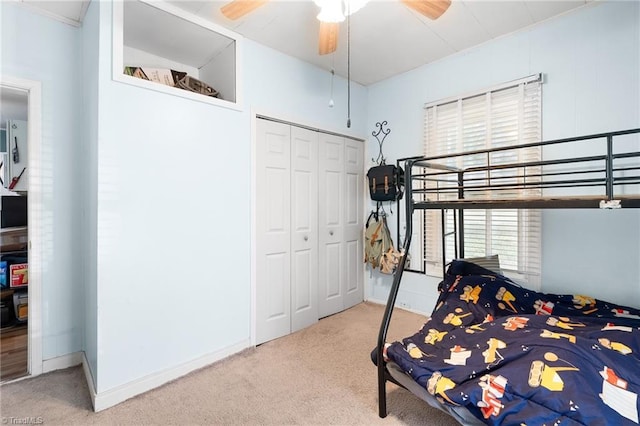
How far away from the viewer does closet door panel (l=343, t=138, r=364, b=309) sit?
134 inches

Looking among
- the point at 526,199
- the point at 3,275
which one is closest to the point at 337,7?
the point at 526,199

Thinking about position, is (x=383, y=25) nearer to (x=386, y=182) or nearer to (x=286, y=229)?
(x=386, y=182)

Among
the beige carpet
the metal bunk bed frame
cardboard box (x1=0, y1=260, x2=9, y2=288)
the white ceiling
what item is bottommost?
the beige carpet

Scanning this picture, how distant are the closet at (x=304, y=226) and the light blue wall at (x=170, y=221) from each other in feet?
0.58

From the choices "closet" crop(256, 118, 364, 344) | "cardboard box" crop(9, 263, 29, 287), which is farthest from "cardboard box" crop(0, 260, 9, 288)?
"closet" crop(256, 118, 364, 344)

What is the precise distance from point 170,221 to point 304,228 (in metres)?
1.25

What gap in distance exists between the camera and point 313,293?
305 cm

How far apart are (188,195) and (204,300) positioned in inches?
30.5

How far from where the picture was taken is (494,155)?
2625 millimetres

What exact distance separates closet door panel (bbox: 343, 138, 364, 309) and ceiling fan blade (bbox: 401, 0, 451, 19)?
6.10 ft

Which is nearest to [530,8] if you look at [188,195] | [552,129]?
[552,129]

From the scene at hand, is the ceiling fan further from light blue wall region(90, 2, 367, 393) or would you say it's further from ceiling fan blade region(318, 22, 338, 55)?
light blue wall region(90, 2, 367, 393)

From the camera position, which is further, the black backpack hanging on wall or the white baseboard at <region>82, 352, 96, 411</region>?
the black backpack hanging on wall

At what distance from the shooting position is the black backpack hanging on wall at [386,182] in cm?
319
